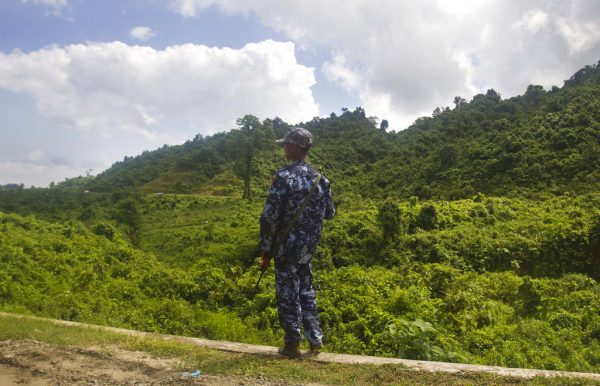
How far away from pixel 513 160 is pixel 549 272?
24.3 meters

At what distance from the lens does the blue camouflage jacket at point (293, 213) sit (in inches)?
182

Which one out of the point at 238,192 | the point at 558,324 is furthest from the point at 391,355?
the point at 238,192

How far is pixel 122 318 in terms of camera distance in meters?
7.87

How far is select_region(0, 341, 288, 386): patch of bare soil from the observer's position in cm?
390

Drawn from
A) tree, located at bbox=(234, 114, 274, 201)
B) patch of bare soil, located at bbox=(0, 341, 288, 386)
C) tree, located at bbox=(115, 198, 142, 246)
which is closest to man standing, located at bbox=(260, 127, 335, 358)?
patch of bare soil, located at bbox=(0, 341, 288, 386)

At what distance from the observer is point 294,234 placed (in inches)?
→ 184

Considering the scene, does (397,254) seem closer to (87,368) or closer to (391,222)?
(391,222)

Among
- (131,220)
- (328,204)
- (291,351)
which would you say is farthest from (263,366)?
(131,220)

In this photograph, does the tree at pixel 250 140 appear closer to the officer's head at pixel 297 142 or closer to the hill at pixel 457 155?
the hill at pixel 457 155

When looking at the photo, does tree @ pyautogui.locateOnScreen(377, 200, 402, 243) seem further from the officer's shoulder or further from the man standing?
the officer's shoulder

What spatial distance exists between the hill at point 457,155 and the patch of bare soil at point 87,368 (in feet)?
116

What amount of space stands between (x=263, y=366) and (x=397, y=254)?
17123 millimetres

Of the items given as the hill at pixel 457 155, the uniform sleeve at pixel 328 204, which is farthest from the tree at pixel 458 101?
the uniform sleeve at pixel 328 204

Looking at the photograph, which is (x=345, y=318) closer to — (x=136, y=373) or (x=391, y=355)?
(x=391, y=355)
